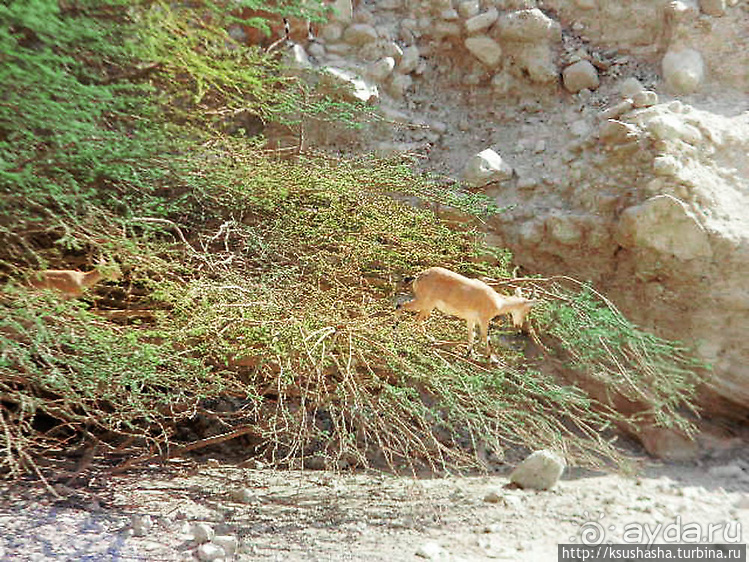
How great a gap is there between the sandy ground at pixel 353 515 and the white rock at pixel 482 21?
6.45 feet

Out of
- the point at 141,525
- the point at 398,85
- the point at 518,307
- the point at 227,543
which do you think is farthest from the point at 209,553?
the point at 398,85

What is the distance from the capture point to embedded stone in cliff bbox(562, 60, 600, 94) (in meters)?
2.80

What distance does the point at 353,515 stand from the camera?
1.86 metres

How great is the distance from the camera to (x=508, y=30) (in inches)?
114

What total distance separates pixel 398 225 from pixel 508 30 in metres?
1.23

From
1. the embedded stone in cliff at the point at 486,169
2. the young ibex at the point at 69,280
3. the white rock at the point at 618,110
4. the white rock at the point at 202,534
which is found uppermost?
the white rock at the point at 618,110

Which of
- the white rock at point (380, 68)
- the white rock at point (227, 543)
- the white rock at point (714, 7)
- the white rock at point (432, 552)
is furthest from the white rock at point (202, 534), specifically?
the white rock at point (714, 7)

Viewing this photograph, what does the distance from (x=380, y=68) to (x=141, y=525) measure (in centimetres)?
210

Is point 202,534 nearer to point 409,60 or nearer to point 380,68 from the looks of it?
point 380,68

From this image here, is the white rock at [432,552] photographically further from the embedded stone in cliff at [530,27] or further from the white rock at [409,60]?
the embedded stone in cliff at [530,27]

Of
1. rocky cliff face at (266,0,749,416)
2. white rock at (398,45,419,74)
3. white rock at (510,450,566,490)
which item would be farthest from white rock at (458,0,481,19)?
white rock at (510,450,566,490)

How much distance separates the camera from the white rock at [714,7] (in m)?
2.66

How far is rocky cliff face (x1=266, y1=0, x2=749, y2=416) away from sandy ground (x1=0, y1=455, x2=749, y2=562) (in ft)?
2.59

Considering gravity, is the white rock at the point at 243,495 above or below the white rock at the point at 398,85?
below
